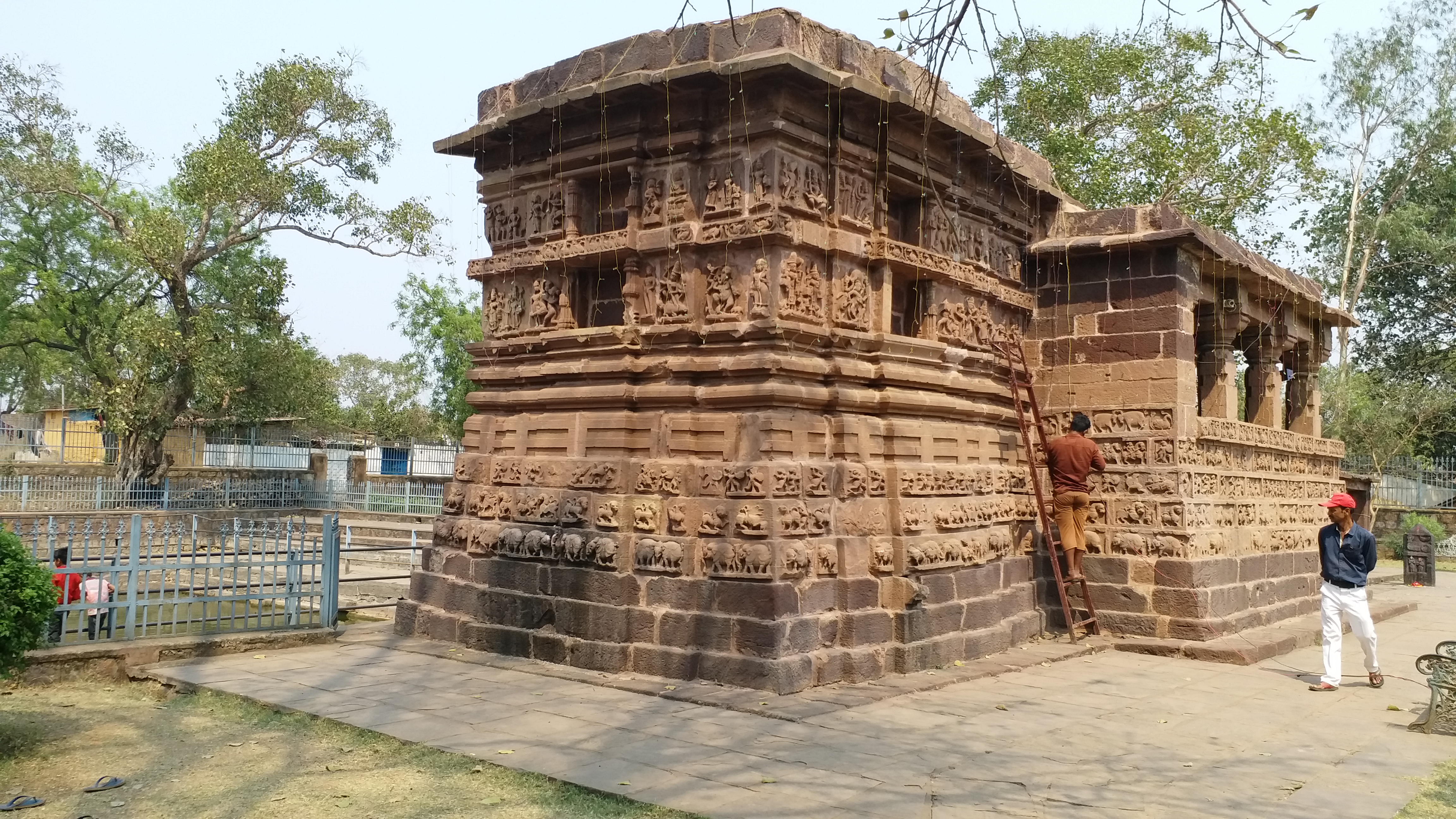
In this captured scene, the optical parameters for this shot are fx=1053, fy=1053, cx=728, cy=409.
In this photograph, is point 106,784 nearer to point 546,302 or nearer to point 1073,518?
point 546,302

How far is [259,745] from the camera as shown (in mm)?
5254

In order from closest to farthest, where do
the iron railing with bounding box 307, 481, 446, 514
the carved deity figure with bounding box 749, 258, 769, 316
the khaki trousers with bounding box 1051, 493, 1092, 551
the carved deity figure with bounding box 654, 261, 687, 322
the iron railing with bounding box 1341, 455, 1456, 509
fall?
the carved deity figure with bounding box 749, 258, 769, 316
the carved deity figure with bounding box 654, 261, 687, 322
the khaki trousers with bounding box 1051, 493, 1092, 551
the iron railing with bounding box 307, 481, 446, 514
the iron railing with bounding box 1341, 455, 1456, 509

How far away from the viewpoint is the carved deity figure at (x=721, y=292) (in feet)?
23.9

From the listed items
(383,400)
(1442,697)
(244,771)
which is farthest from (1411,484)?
(383,400)

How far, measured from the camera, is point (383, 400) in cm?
5103

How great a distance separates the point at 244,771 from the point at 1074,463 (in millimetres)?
6744

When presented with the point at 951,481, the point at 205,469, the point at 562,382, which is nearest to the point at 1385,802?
the point at 951,481

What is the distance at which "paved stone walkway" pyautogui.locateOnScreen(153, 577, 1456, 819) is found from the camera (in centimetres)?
452

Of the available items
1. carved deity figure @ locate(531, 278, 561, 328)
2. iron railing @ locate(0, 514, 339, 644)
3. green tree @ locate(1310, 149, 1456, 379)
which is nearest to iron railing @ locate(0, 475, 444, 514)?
iron railing @ locate(0, 514, 339, 644)

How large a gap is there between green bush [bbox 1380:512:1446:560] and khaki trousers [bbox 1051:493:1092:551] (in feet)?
53.0

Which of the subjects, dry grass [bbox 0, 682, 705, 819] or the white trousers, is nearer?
dry grass [bbox 0, 682, 705, 819]

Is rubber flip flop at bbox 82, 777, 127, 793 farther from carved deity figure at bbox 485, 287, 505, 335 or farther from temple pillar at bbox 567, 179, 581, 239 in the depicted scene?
temple pillar at bbox 567, 179, 581, 239

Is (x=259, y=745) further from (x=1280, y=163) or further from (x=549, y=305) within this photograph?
(x=1280, y=163)

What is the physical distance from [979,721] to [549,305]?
456cm
